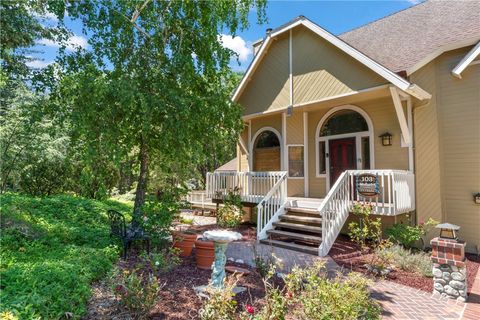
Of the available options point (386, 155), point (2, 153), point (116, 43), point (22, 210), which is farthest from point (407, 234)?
point (2, 153)

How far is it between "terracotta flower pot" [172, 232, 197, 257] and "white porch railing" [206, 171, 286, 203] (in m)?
3.81

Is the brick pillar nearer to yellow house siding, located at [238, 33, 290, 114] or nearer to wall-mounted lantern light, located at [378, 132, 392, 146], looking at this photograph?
wall-mounted lantern light, located at [378, 132, 392, 146]

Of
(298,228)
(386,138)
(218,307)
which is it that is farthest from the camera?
(386,138)

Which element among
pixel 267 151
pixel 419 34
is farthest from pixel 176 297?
pixel 419 34

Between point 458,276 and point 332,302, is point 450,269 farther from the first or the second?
point 332,302

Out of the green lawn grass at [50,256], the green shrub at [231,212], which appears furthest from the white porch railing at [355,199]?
the green lawn grass at [50,256]

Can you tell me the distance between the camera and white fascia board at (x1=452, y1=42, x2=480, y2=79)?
720 cm

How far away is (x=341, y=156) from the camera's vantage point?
9344mm

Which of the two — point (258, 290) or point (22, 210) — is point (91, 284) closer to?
point (258, 290)

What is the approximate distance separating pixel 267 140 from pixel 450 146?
5.59 metres

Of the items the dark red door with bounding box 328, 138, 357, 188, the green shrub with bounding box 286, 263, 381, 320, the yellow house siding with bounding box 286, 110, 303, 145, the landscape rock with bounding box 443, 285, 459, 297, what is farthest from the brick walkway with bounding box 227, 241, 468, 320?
the yellow house siding with bounding box 286, 110, 303, 145

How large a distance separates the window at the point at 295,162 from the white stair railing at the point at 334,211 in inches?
95.0

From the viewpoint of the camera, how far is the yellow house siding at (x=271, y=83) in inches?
388

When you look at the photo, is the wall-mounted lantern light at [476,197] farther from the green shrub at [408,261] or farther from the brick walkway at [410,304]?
the green shrub at [408,261]
